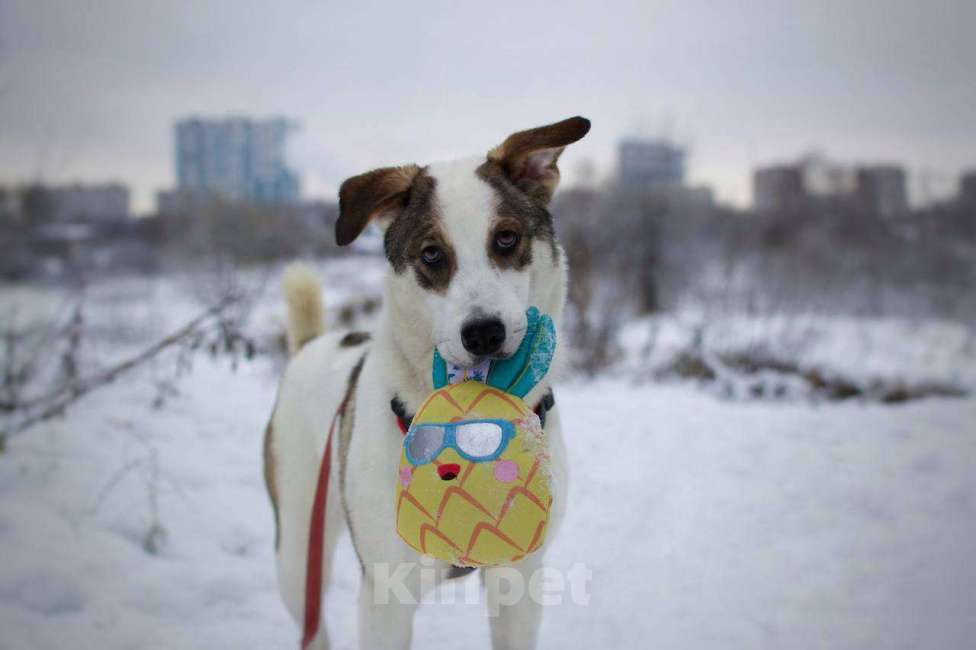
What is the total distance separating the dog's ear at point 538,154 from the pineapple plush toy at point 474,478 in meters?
0.89

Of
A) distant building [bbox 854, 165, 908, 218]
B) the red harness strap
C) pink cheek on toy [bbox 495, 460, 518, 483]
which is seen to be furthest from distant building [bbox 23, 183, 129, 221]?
distant building [bbox 854, 165, 908, 218]

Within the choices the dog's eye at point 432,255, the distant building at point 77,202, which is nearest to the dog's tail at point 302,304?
the dog's eye at point 432,255

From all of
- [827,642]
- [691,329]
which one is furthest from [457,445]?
[691,329]

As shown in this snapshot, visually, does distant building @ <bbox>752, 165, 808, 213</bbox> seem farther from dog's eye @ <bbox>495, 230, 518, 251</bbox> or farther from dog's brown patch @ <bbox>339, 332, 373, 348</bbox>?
dog's eye @ <bbox>495, 230, 518, 251</bbox>

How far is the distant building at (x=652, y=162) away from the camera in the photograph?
16531mm

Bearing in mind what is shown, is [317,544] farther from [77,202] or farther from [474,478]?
[77,202]

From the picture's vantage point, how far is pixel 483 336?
1.66 metres

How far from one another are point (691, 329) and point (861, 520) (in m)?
4.82

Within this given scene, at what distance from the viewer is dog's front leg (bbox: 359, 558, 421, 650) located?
6.38 ft

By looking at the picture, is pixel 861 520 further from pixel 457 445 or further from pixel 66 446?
pixel 66 446

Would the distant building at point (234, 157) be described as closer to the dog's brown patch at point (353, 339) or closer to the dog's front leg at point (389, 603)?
the dog's brown patch at point (353, 339)

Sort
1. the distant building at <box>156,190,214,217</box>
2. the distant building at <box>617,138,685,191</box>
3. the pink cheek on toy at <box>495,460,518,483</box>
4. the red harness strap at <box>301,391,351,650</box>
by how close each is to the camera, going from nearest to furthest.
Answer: the pink cheek on toy at <box>495,460,518,483</box>
the red harness strap at <box>301,391,351,650</box>
the distant building at <box>156,190,214,217</box>
the distant building at <box>617,138,685,191</box>

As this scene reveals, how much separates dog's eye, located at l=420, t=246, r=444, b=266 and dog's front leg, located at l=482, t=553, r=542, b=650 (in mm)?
1101

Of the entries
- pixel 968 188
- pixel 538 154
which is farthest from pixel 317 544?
pixel 968 188
